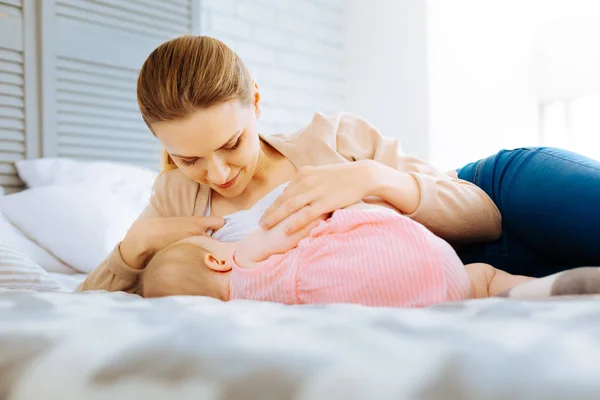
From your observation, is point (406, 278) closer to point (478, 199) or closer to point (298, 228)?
point (298, 228)

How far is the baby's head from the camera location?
1.16m

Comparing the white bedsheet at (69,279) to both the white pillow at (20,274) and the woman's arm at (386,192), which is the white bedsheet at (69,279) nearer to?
the white pillow at (20,274)

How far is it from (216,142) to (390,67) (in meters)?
3.05

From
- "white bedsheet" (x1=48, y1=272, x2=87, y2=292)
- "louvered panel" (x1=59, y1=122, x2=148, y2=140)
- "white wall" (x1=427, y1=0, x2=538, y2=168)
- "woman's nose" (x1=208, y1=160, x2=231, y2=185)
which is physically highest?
"white wall" (x1=427, y1=0, x2=538, y2=168)

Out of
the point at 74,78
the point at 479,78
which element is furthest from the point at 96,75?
the point at 479,78

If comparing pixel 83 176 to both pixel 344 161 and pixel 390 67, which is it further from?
pixel 390 67

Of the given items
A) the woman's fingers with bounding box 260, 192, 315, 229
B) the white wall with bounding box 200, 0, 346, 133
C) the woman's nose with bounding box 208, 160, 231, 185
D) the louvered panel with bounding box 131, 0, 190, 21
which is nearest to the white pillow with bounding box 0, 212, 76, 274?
the woman's nose with bounding box 208, 160, 231, 185

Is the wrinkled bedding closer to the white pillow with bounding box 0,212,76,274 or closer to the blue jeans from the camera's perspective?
the blue jeans

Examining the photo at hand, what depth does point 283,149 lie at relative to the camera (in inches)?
58.6

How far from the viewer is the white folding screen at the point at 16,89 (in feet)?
7.76

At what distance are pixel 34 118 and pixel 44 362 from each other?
208 cm

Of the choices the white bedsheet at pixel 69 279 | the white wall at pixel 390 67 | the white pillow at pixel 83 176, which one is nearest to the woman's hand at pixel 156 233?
the white bedsheet at pixel 69 279

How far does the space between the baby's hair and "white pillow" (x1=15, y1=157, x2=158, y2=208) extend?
1.11 metres

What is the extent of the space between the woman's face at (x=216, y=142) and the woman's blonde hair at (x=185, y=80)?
2 cm
